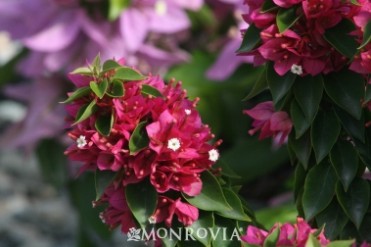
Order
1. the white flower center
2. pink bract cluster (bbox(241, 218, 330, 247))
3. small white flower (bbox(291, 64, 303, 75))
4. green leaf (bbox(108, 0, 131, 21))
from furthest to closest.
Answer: the white flower center → green leaf (bbox(108, 0, 131, 21)) → small white flower (bbox(291, 64, 303, 75)) → pink bract cluster (bbox(241, 218, 330, 247))

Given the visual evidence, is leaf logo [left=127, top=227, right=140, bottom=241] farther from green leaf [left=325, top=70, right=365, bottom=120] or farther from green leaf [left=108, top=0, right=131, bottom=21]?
green leaf [left=108, top=0, right=131, bottom=21]

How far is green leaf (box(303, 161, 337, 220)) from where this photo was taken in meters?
0.78

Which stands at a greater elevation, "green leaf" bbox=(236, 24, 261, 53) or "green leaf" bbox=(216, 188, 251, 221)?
"green leaf" bbox=(236, 24, 261, 53)

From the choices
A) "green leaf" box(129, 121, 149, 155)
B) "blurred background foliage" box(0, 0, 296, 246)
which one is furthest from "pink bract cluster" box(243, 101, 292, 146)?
"blurred background foliage" box(0, 0, 296, 246)

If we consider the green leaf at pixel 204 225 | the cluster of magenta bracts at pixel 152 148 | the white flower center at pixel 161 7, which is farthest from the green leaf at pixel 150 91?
the white flower center at pixel 161 7

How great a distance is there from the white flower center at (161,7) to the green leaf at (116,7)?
8cm

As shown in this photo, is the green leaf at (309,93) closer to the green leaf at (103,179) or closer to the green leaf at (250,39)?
the green leaf at (250,39)

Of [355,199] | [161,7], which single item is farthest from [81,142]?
[161,7]

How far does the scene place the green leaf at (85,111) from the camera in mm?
709

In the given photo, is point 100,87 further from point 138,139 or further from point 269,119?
point 269,119

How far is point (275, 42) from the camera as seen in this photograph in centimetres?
74

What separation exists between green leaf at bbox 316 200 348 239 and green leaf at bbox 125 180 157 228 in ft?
0.52

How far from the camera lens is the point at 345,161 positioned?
0.78 metres

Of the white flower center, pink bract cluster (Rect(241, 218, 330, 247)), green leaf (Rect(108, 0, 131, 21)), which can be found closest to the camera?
pink bract cluster (Rect(241, 218, 330, 247))
